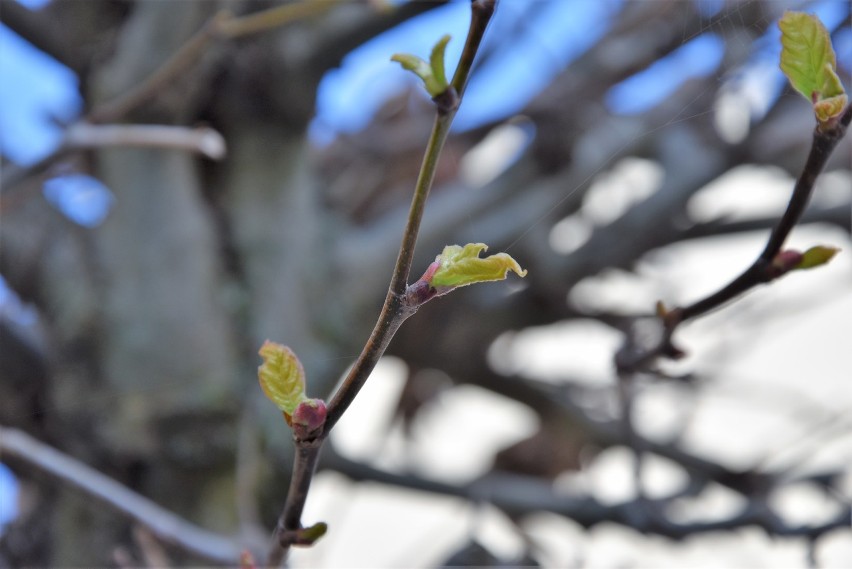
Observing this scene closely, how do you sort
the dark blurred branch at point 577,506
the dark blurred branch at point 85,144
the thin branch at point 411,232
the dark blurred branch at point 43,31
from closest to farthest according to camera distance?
1. the thin branch at point 411,232
2. the dark blurred branch at point 85,144
3. the dark blurred branch at point 577,506
4. the dark blurred branch at point 43,31

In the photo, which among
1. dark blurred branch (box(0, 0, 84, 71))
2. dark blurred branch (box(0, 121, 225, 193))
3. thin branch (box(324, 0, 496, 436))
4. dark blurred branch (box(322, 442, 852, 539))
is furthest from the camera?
dark blurred branch (box(0, 0, 84, 71))

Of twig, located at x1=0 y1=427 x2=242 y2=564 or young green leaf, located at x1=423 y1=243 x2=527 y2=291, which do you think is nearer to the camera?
young green leaf, located at x1=423 y1=243 x2=527 y2=291

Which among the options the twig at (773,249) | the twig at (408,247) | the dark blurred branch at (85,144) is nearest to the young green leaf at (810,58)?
the twig at (773,249)

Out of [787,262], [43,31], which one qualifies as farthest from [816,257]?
[43,31]

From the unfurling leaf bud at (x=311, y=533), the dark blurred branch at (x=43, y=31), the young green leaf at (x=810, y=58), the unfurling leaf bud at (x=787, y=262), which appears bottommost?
the unfurling leaf bud at (x=311, y=533)

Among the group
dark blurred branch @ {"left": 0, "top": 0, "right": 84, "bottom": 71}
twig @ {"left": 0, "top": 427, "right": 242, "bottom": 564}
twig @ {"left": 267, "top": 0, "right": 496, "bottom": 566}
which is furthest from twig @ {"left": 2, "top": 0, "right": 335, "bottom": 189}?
dark blurred branch @ {"left": 0, "top": 0, "right": 84, "bottom": 71}

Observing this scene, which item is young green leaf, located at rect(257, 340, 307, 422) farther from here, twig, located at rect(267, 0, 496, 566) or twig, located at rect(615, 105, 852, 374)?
twig, located at rect(615, 105, 852, 374)

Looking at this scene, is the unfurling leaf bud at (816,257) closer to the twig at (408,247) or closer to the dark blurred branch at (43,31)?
the twig at (408,247)

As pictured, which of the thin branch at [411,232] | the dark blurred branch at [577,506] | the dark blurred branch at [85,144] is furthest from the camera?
the dark blurred branch at [577,506]

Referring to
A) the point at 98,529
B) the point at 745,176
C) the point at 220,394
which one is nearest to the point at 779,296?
the point at 745,176
